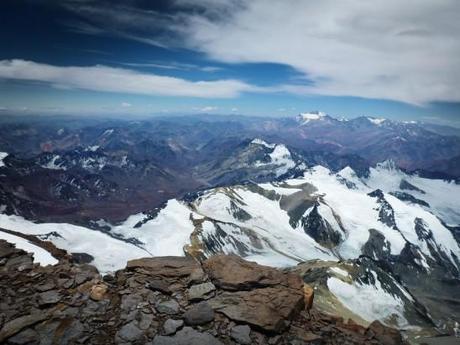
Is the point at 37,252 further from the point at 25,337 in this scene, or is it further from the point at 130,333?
the point at 130,333

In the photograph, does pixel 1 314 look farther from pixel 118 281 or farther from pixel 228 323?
pixel 228 323

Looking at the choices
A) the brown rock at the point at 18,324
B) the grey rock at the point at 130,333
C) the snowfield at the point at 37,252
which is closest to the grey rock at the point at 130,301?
the grey rock at the point at 130,333

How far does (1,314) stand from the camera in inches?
779

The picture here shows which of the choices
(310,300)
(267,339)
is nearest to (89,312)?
(267,339)

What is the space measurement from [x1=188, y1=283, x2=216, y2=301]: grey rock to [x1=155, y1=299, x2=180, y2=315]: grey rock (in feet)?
3.36

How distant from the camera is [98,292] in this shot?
71.7ft

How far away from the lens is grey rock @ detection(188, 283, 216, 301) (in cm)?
2198

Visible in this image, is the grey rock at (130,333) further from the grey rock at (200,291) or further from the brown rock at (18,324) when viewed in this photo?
the brown rock at (18,324)

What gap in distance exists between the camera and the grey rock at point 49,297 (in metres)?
20.8

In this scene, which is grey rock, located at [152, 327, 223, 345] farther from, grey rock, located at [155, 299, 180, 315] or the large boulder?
the large boulder

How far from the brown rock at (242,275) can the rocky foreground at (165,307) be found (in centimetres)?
6

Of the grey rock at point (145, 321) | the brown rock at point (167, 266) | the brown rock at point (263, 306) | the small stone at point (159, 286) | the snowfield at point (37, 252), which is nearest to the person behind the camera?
the grey rock at point (145, 321)

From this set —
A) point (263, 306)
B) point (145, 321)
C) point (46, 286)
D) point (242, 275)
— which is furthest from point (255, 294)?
Answer: point (46, 286)

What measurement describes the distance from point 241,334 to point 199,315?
8.11 ft
